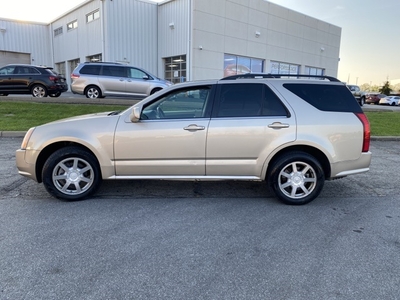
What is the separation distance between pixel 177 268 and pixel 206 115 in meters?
2.14

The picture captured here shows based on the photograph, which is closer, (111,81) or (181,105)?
(181,105)

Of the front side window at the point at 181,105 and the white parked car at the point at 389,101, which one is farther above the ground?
the white parked car at the point at 389,101

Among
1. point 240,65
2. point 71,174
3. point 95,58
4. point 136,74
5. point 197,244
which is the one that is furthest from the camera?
point 240,65

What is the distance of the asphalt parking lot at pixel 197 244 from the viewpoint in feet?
7.99

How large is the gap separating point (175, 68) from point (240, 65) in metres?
5.23

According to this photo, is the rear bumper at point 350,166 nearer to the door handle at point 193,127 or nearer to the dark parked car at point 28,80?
the door handle at point 193,127

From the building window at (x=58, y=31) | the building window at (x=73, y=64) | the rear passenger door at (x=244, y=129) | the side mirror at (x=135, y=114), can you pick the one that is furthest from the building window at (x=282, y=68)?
the side mirror at (x=135, y=114)

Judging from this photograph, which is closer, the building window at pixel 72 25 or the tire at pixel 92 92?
the tire at pixel 92 92

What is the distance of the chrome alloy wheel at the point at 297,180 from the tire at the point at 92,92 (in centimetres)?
1109

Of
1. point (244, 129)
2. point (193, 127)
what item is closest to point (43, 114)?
point (193, 127)

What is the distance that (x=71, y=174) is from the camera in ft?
13.8

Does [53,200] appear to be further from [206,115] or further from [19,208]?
[206,115]

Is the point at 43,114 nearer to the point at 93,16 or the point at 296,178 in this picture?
the point at 296,178

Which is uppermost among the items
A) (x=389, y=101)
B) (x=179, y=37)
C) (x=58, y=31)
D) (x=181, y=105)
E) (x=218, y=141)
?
(x=58, y=31)
